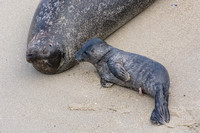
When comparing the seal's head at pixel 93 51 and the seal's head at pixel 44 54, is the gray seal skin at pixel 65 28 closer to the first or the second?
the seal's head at pixel 44 54

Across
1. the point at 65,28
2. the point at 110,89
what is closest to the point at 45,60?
the point at 65,28

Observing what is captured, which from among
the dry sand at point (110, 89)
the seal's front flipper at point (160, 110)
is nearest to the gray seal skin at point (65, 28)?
the dry sand at point (110, 89)

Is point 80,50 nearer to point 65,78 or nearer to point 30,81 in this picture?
point 65,78

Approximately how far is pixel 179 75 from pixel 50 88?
1366 millimetres

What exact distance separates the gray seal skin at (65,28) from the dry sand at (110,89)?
186 mm

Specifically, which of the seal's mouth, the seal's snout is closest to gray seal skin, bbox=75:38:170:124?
the seal's mouth

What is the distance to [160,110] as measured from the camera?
3516mm

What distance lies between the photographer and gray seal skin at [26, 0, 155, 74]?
4203 mm

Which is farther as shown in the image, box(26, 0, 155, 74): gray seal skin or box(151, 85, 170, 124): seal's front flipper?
box(26, 0, 155, 74): gray seal skin

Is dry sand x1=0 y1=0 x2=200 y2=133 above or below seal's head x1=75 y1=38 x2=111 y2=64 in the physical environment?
below

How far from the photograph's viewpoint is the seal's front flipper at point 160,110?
3.47 metres

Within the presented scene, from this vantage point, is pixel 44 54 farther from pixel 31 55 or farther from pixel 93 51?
pixel 93 51

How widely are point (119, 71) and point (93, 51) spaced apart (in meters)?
0.38

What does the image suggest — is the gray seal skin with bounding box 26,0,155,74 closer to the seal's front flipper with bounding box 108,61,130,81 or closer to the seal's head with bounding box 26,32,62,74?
the seal's head with bounding box 26,32,62,74
